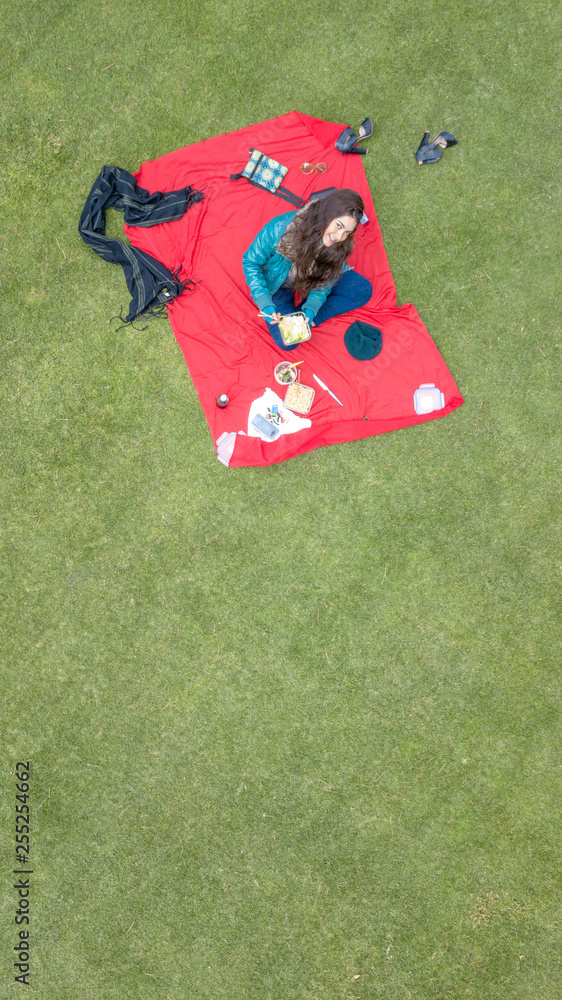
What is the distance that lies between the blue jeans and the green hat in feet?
0.60

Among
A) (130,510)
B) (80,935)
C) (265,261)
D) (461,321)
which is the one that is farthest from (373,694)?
(265,261)

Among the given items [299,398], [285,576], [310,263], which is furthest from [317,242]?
[285,576]

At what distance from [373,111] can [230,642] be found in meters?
4.67

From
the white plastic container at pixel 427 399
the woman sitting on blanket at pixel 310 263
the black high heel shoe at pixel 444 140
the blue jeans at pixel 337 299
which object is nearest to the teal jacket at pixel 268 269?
the woman sitting on blanket at pixel 310 263

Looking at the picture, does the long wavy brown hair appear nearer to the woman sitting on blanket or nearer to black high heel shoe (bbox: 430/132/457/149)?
the woman sitting on blanket

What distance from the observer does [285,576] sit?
14.0 ft

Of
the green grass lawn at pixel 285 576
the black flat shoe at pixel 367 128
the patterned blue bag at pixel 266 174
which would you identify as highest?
the patterned blue bag at pixel 266 174

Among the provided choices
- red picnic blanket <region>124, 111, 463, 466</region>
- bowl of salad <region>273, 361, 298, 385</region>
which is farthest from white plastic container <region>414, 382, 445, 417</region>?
bowl of salad <region>273, 361, 298, 385</region>

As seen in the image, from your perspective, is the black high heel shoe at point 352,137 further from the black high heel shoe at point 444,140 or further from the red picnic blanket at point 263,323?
the black high heel shoe at point 444,140

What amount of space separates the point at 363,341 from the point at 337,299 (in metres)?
0.40

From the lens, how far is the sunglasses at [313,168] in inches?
173

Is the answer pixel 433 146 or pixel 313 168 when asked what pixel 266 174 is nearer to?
pixel 313 168

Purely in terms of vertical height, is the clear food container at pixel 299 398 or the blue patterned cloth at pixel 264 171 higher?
the blue patterned cloth at pixel 264 171

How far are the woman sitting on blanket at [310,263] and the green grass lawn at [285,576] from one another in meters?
0.71
